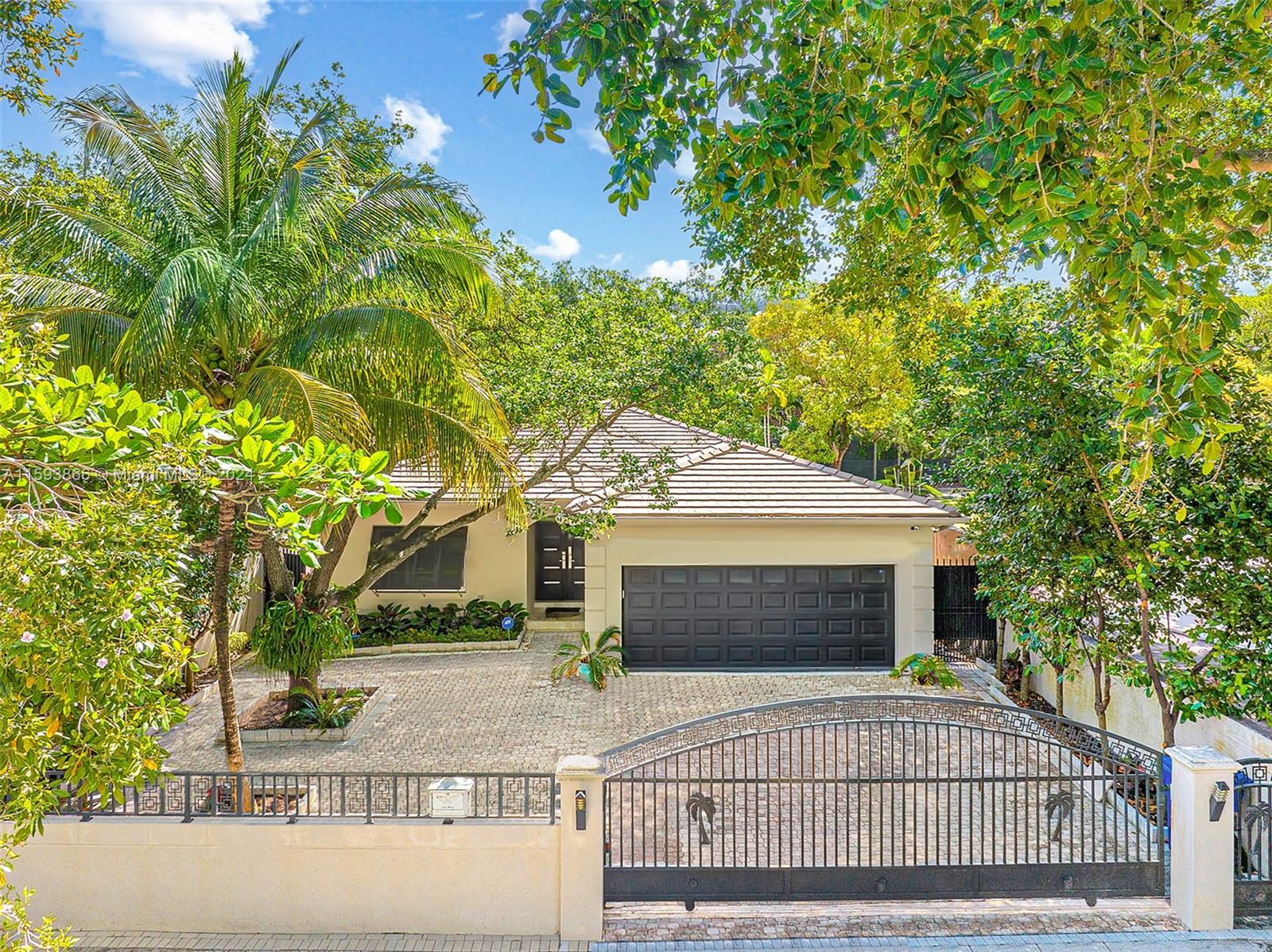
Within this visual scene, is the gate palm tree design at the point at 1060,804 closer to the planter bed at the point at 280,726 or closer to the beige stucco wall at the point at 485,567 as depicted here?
the planter bed at the point at 280,726

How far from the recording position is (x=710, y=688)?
12.9 metres

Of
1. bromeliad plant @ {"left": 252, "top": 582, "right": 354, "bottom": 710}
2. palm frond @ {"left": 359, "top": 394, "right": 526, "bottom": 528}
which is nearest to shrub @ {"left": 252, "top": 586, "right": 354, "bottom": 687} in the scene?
bromeliad plant @ {"left": 252, "top": 582, "right": 354, "bottom": 710}

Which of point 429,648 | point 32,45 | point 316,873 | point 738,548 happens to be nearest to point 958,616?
point 738,548

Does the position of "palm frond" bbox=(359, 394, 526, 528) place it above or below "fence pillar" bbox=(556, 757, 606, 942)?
above

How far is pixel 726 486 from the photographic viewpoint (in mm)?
14820

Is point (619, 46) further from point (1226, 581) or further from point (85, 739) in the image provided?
point (1226, 581)

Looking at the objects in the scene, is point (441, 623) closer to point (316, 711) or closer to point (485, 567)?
point (485, 567)

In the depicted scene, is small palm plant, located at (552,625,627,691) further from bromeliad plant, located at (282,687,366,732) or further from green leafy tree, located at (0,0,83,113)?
green leafy tree, located at (0,0,83,113)

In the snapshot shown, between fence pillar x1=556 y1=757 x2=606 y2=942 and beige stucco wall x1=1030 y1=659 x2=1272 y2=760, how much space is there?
6.31 m

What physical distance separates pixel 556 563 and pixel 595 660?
584 centimetres

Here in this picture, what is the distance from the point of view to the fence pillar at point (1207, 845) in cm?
624

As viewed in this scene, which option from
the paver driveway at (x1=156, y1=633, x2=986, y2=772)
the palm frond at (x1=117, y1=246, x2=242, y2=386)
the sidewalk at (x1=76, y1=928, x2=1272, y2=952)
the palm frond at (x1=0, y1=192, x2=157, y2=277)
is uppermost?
the palm frond at (x1=0, y1=192, x2=157, y2=277)

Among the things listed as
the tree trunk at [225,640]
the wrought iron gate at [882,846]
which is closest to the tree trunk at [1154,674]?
the wrought iron gate at [882,846]

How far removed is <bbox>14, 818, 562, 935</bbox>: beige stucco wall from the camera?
20.9ft
